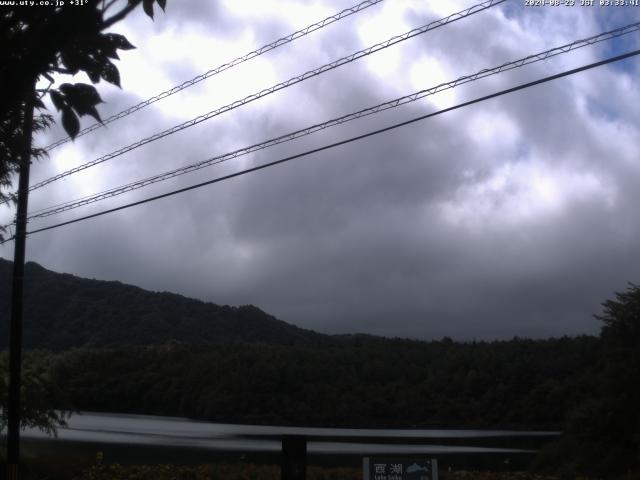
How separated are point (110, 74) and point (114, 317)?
218 ft

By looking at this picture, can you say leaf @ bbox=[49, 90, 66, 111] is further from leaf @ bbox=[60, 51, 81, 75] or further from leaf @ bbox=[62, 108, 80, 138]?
leaf @ bbox=[60, 51, 81, 75]

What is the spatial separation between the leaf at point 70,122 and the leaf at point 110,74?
1.43 ft

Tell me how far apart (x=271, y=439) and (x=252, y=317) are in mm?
60768

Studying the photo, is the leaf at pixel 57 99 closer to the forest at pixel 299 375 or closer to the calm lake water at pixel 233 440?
the calm lake water at pixel 233 440

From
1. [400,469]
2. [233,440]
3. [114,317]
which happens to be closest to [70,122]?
[400,469]

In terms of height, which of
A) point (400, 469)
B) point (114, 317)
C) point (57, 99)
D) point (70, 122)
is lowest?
point (400, 469)

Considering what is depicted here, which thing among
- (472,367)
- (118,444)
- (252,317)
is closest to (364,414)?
(472,367)

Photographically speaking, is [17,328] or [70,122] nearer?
[70,122]

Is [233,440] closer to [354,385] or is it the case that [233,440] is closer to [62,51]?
[354,385]

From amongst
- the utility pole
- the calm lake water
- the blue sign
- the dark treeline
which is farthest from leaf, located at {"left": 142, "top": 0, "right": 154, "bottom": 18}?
the dark treeline

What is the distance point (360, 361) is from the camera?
66.2m

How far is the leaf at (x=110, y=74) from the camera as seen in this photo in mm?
5672

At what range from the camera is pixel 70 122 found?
535cm

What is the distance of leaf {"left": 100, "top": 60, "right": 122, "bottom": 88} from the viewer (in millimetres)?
5672
